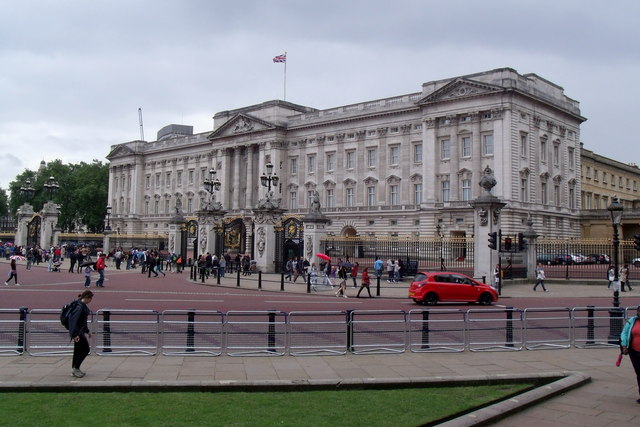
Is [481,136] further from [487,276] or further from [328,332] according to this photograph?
[328,332]

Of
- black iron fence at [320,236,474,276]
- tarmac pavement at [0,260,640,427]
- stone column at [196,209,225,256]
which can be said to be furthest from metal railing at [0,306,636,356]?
stone column at [196,209,225,256]

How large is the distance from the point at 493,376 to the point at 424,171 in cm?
5447

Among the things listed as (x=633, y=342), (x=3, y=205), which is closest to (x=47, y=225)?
(x=633, y=342)

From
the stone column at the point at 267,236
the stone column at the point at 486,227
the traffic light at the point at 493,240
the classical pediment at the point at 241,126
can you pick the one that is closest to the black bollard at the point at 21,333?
the traffic light at the point at 493,240

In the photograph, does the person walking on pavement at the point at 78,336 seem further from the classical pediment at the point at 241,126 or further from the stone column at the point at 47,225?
the classical pediment at the point at 241,126

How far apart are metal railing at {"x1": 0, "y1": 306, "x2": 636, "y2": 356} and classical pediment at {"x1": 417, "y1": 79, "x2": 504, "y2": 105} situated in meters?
47.5

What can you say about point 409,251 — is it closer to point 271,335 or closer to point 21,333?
point 271,335

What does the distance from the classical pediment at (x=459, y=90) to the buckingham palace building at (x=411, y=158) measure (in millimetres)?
103

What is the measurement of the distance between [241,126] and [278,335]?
240ft

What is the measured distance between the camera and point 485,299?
23.8m

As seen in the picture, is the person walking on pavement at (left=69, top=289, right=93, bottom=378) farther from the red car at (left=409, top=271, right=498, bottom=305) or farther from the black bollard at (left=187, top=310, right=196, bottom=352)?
the red car at (left=409, top=271, right=498, bottom=305)

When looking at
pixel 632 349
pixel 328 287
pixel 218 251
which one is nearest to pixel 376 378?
pixel 632 349

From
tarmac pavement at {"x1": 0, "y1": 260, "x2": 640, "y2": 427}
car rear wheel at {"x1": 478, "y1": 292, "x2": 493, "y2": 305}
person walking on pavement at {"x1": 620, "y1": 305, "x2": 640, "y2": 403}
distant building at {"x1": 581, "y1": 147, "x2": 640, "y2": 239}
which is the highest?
distant building at {"x1": 581, "y1": 147, "x2": 640, "y2": 239}

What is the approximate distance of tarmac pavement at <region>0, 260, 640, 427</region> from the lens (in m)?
8.51
